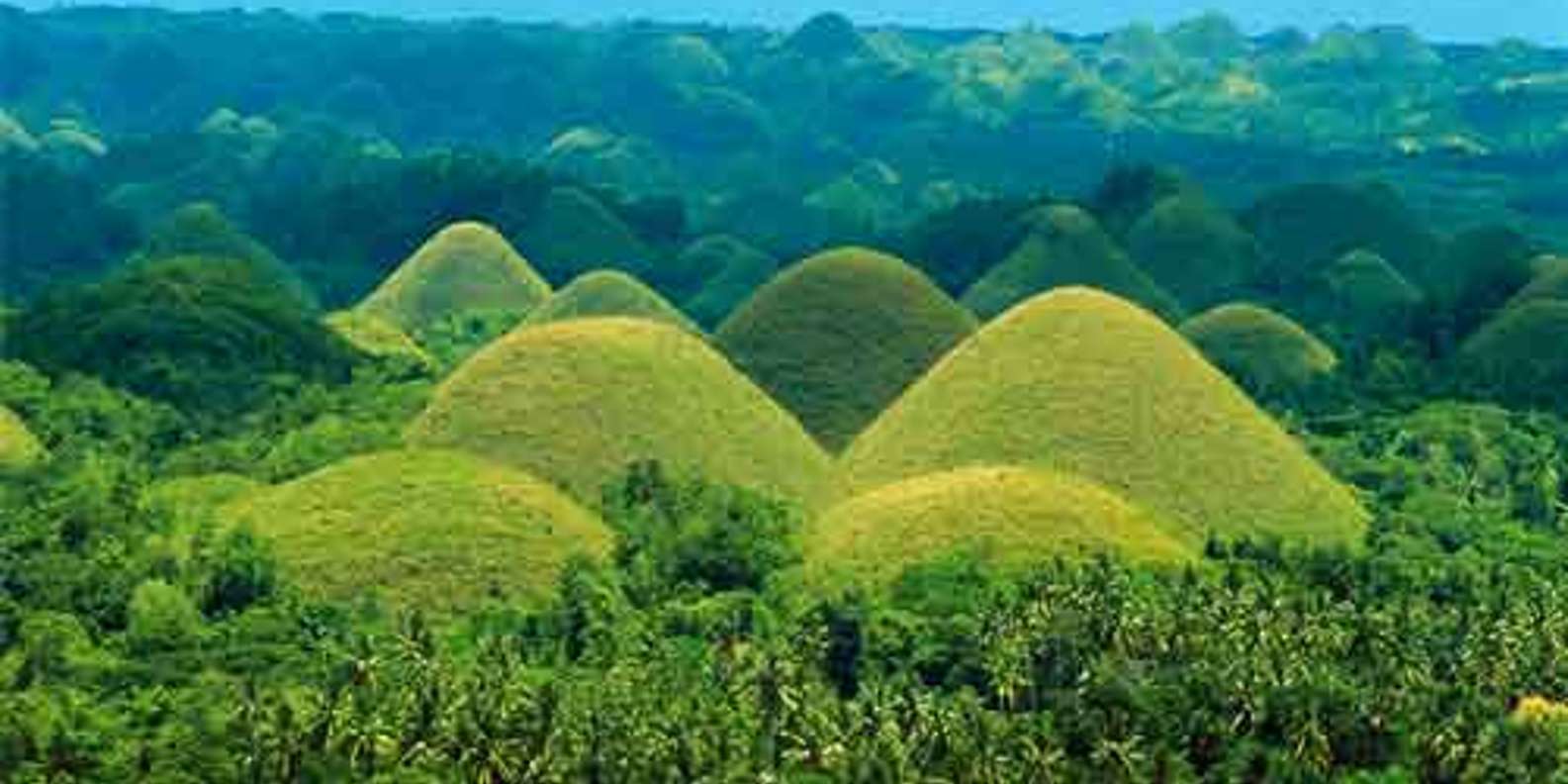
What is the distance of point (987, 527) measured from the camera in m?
48.8

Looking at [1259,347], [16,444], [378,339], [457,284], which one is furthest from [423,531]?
[457,284]

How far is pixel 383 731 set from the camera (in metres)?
36.2

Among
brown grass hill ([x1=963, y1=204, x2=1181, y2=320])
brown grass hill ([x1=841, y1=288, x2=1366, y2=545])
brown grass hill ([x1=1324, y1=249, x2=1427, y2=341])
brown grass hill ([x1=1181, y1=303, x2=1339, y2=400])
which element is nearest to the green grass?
brown grass hill ([x1=963, y1=204, x2=1181, y2=320])

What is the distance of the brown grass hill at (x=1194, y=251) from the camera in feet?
314

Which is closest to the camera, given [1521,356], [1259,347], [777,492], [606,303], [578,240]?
[777,492]

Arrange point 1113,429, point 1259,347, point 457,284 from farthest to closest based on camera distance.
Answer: point 457,284 → point 1259,347 → point 1113,429

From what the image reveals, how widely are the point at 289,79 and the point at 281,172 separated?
55.6 metres

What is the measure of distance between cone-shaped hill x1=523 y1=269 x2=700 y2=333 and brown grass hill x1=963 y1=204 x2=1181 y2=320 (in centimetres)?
1092

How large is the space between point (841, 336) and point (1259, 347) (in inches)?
618

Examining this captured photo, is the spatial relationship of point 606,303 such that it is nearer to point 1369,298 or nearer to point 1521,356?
point 1521,356

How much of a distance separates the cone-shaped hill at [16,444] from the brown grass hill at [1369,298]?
4273cm

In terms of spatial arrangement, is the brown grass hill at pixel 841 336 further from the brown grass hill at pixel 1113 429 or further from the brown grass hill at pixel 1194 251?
the brown grass hill at pixel 1194 251

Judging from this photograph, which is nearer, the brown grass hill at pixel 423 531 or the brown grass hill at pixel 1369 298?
the brown grass hill at pixel 423 531

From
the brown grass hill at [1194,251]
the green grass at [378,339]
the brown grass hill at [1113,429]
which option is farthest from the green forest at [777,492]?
the green grass at [378,339]
